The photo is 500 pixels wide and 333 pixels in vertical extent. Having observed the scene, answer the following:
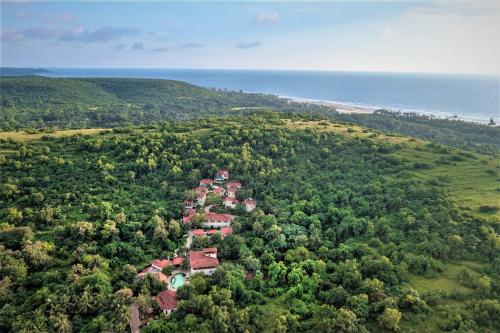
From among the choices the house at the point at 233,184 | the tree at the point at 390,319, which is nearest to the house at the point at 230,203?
the house at the point at 233,184

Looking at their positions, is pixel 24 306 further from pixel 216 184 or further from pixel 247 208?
pixel 216 184

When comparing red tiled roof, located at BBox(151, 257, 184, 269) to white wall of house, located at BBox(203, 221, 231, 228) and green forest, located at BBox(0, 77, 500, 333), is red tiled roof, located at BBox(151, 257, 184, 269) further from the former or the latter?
white wall of house, located at BBox(203, 221, 231, 228)

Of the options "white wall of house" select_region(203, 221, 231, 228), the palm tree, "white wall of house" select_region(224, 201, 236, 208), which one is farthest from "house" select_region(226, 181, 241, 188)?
the palm tree

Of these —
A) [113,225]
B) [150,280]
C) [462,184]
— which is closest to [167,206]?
[113,225]

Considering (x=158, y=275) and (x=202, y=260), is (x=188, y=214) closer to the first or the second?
(x=202, y=260)

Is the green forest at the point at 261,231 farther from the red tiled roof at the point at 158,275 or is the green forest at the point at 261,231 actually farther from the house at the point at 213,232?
the red tiled roof at the point at 158,275

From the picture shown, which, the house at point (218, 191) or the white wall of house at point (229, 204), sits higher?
the house at point (218, 191)

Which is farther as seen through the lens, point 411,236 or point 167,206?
point 167,206

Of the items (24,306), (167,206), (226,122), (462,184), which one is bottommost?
(24,306)
